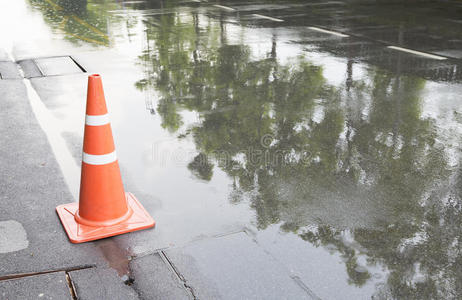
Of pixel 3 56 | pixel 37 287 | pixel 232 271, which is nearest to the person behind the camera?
pixel 37 287

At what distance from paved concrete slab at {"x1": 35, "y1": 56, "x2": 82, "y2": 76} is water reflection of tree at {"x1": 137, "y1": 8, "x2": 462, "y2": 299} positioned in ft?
5.02

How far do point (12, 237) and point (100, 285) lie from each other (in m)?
1.00

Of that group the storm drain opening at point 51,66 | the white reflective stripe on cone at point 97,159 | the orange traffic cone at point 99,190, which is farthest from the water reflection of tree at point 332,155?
the storm drain opening at point 51,66

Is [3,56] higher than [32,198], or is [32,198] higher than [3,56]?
[3,56]

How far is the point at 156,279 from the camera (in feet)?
11.0

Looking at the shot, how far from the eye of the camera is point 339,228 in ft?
13.1

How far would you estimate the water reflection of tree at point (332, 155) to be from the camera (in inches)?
146

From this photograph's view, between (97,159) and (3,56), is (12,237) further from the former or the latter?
(3,56)

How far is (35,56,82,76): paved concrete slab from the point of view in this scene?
358 inches

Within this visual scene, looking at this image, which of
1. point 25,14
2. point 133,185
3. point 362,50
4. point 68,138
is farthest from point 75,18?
point 133,185

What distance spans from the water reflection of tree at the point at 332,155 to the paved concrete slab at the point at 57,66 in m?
1.53

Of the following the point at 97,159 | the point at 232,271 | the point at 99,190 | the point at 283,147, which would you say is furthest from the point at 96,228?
the point at 283,147

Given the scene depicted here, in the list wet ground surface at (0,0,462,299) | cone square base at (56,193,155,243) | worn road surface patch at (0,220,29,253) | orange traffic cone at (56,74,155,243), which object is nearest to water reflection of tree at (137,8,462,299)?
wet ground surface at (0,0,462,299)

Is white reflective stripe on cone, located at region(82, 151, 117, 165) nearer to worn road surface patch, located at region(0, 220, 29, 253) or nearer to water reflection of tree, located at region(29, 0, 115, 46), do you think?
worn road surface patch, located at region(0, 220, 29, 253)
